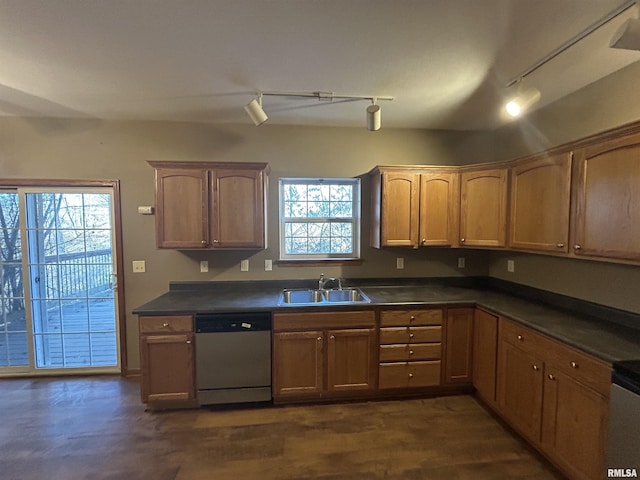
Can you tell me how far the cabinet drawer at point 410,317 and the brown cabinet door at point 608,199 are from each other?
1.13 m

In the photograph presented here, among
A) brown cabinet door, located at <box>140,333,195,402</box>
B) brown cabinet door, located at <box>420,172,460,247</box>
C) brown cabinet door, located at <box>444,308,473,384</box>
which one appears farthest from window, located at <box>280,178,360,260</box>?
brown cabinet door, located at <box>140,333,195,402</box>

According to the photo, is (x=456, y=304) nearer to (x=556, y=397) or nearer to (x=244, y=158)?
(x=556, y=397)

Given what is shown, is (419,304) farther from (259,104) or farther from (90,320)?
(90,320)

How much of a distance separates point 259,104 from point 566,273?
2.83m

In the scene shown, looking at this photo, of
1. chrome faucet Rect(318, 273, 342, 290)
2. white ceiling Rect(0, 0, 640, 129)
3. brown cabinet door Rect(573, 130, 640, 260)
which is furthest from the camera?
chrome faucet Rect(318, 273, 342, 290)

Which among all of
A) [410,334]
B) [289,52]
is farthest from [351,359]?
[289,52]

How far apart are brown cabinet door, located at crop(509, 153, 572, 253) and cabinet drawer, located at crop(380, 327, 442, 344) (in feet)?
3.43

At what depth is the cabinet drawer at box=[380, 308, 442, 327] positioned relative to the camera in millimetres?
2648

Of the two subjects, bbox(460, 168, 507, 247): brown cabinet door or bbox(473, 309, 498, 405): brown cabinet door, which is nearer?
bbox(473, 309, 498, 405): brown cabinet door

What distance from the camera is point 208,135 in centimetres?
308

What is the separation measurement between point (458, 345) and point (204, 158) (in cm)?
305

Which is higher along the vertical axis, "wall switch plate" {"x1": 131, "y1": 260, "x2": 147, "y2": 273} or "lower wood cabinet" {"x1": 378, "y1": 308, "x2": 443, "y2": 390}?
"wall switch plate" {"x1": 131, "y1": 260, "x2": 147, "y2": 273}

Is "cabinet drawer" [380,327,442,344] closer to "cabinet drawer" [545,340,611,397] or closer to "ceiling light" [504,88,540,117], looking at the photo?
"cabinet drawer" [545,340,611,397]

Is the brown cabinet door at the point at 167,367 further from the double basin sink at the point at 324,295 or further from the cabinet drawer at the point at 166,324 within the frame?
the double basin sink at the point at 324,295
